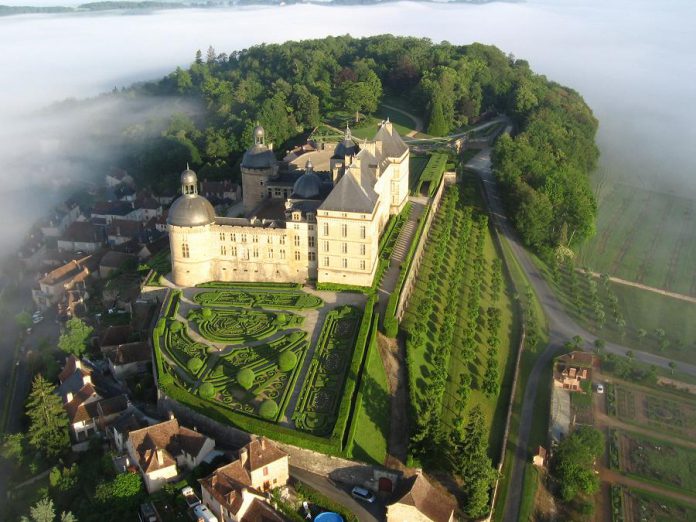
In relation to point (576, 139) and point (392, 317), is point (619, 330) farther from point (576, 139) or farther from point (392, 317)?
point (576, 139)

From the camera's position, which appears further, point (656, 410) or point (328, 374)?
point (656, 410)

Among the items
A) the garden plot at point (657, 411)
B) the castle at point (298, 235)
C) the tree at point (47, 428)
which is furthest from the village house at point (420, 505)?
the tree at point (47, 428)

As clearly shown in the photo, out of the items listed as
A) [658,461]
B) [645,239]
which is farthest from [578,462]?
[645,239]

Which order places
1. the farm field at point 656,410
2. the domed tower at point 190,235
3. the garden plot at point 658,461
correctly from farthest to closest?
the domed tower at point 190,235, the farm field at point 656,410, the garden plot at point 658,461

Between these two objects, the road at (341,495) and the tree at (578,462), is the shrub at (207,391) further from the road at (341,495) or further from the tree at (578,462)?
the tree at (578,462)

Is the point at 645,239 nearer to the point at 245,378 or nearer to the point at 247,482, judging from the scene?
the point at 245,378

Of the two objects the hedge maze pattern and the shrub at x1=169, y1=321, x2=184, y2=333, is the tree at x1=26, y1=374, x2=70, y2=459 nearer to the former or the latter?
the shrub at x1=169, y1=321, x2=184, y2=333

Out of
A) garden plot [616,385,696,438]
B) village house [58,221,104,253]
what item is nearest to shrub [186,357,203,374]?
garden plot [616,385,696,438]
